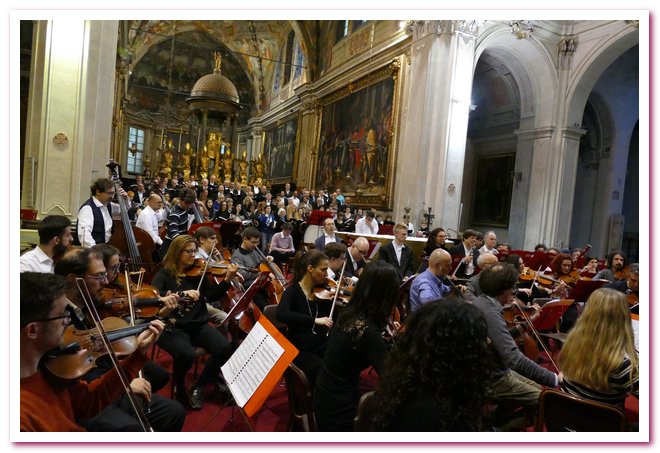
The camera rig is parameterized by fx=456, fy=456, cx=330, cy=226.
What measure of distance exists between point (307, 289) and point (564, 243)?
511 inches

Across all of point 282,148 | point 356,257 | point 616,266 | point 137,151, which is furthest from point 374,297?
point 137,151

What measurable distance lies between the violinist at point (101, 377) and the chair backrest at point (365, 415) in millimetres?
1023

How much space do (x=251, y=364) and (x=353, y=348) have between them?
1.70 feet

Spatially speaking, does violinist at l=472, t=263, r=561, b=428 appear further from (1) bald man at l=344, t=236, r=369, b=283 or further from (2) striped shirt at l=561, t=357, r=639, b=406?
(1) bald man at l=344, t=236, r=369, b=283

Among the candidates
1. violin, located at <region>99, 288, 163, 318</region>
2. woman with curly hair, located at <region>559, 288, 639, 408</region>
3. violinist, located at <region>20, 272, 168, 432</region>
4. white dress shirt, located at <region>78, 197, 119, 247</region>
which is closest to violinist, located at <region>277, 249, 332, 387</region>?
violin, located at <region>99, 288, 163, 318</region>

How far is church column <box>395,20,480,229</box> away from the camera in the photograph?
12117mm

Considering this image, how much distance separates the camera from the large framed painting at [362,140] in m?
14.0

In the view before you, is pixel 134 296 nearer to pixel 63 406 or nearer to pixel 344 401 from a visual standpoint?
pixel 63 406

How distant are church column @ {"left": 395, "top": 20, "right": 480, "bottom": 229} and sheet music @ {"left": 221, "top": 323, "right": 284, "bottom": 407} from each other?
10.4 m

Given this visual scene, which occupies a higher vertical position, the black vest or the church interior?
the church interior

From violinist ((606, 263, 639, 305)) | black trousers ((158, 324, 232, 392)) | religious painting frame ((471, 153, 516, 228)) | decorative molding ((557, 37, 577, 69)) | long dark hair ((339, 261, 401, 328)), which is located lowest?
black trousers ((158, 324, 232, 392))
